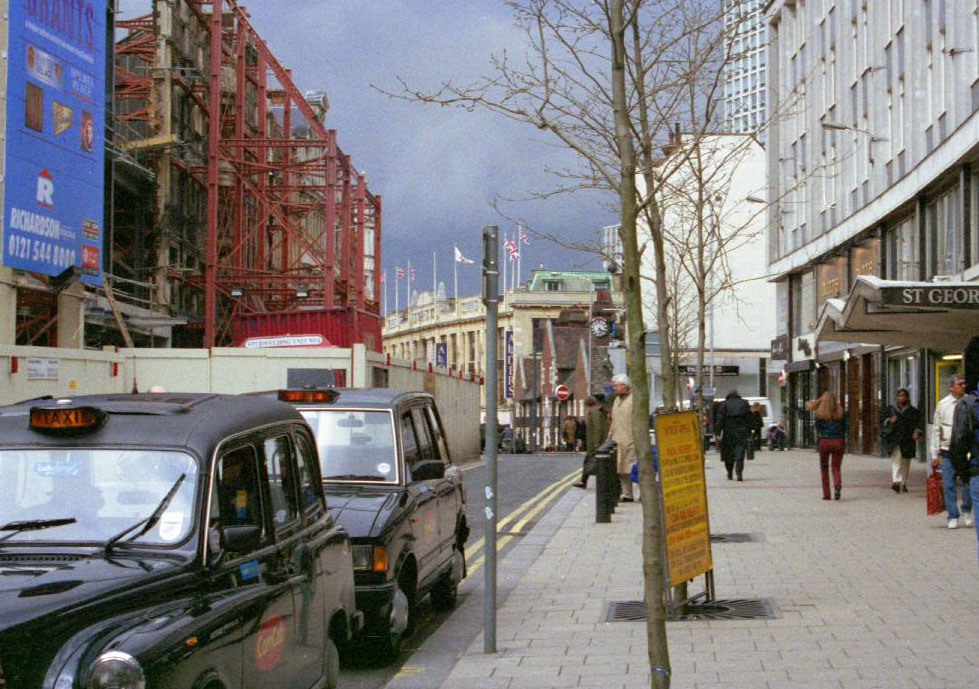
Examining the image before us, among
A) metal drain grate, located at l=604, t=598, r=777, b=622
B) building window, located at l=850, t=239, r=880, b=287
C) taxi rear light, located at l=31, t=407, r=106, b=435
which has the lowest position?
metal drain grate, located at l=604, t=598, r=777, b=622

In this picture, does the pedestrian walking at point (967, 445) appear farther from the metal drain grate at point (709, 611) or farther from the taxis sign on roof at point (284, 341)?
the taxis sign on roof at point (284, 341)

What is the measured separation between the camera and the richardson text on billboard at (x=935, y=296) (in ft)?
61.1

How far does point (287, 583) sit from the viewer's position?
584 centimetres

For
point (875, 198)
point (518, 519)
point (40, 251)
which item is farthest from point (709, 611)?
point (875, 198)

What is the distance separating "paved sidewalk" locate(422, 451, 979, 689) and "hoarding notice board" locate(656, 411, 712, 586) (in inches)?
18.9

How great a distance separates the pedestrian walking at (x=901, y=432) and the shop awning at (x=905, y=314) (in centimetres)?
136

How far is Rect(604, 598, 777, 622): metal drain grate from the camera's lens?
9773 millimetres

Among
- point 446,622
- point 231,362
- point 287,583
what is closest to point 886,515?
point 446,622

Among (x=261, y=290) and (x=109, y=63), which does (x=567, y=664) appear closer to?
(x=109, y=63)

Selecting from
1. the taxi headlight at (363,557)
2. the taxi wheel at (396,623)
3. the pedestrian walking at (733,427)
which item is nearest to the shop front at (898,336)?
the pedestrian walking at (733,427)

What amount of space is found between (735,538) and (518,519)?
16.0ft

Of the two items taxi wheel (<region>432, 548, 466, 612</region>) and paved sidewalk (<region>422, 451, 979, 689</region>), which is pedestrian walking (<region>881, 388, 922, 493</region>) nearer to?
paved sidewalk (<region>422, 451, 979, 689</region>)

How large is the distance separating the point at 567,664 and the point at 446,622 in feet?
8.49

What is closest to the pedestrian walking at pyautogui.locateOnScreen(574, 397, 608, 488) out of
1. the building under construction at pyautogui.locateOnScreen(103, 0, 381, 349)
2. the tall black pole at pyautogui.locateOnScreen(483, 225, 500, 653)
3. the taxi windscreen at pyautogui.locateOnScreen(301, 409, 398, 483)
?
the taxi windscreen at pyautogui.locateOnScreen(301, 409, 398, 483)
